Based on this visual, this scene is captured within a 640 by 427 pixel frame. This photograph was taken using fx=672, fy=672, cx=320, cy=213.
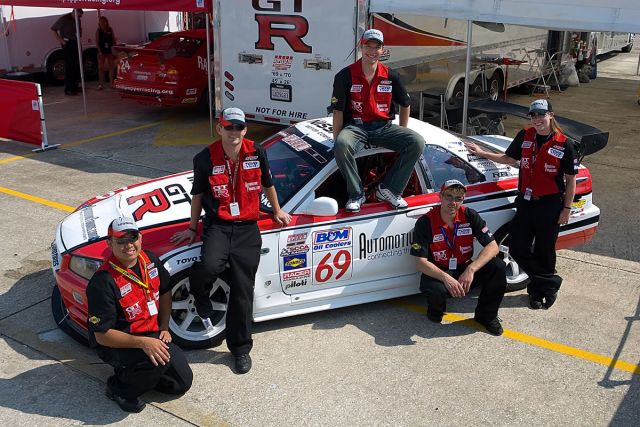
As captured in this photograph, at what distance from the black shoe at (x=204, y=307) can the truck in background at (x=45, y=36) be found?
43.2 ft

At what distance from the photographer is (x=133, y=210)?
5273 millimetres

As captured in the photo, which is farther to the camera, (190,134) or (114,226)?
(190,134)

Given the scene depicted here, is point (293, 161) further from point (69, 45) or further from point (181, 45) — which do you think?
point (69, 45)

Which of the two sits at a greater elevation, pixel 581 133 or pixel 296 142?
pixel 296 142

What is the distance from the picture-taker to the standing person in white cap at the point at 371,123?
5230 millimetres

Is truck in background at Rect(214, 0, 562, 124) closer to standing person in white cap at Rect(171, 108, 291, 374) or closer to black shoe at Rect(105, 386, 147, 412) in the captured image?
standing person in white cap at Rect(171, 108, 291, 374)

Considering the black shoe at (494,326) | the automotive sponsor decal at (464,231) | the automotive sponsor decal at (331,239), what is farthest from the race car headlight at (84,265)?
the black shoe at (494,326)

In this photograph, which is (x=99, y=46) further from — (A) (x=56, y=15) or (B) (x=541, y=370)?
(B) (x=541, y=370)

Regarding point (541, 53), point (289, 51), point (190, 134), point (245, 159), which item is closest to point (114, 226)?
point (245, 159)

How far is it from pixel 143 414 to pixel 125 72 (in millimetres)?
10159

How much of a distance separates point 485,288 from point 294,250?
59.8 inches

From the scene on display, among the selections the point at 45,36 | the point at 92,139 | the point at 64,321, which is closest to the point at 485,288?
the point at 64,321

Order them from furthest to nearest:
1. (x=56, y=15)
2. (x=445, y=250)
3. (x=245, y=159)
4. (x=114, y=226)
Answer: (x=56, y=15)
(x=445, y=250)
(x=245, y=159)
(x=114, y=226)

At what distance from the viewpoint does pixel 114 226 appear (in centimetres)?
390
